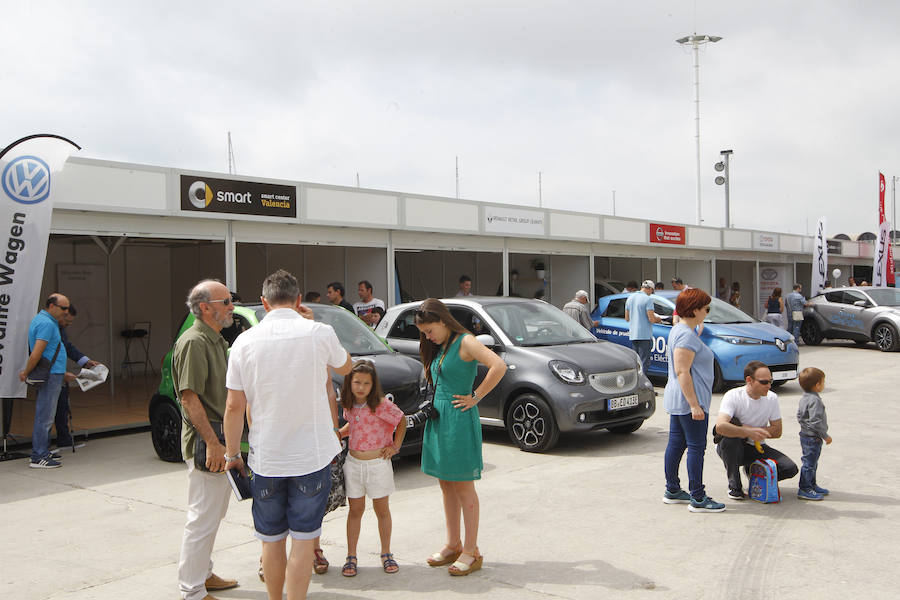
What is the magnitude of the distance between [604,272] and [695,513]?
17.6 metres

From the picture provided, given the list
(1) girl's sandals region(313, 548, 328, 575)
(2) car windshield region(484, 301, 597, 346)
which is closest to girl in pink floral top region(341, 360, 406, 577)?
(1) girl's sandals region(313, 548, 328, 575)

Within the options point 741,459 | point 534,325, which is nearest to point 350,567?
point 741,459

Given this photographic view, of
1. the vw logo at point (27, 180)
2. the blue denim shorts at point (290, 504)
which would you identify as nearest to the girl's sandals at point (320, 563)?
the blue denim shorts at point (290, 504)

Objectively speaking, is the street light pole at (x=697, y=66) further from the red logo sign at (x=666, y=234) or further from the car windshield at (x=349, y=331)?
the car windshield at (x=349, y=331)

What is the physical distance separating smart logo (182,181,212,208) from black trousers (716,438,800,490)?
6.82 m

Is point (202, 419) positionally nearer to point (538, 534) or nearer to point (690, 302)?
point (538, 534)

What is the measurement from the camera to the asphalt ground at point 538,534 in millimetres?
4457

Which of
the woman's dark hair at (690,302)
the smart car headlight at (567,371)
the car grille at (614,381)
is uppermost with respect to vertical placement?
the woman's dark hair at (690,302)

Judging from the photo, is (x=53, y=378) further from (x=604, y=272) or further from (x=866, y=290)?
(x=866, y=290)

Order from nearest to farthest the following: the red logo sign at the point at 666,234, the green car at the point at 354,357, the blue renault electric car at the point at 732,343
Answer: the green car at the point at 354,357, the blue renault electric car at the point at 732,343, the red logo sign at the point at 666,234

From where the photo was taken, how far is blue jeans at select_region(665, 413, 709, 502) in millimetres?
5797

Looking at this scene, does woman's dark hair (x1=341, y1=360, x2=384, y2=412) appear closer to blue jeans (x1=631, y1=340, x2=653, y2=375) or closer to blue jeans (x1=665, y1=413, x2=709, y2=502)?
blue jeans (x1=665, y1=413, x2=709, y2=502)

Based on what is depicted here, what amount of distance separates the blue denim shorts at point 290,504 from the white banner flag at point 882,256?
2791 centimetres

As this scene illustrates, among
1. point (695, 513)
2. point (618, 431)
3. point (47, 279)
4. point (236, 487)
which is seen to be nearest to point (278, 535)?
Answer: point (236, 487)
